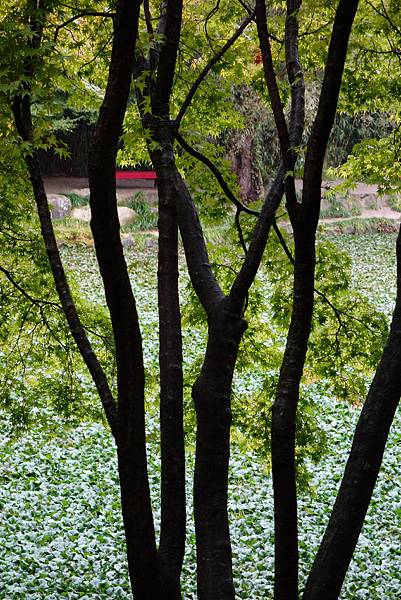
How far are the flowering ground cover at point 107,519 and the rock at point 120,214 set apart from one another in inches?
457

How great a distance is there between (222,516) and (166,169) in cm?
201

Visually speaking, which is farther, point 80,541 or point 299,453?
point 80,541

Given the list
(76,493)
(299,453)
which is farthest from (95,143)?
(76,493)

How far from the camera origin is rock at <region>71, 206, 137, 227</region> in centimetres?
2244

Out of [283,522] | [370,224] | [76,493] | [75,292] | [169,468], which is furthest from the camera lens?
[370,224]

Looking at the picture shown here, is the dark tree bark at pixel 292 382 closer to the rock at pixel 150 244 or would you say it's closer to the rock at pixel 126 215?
the rock at pixel 150 244

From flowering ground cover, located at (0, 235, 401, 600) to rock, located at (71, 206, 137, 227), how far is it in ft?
38.1

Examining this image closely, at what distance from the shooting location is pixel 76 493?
30.8ft

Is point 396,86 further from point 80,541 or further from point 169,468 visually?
point 80,541

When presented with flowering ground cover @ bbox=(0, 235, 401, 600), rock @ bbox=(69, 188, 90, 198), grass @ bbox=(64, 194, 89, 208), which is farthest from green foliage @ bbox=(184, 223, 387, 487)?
rock @ bbox=(69, 188, 90, 198)

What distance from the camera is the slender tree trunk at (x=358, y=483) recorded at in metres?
3.74

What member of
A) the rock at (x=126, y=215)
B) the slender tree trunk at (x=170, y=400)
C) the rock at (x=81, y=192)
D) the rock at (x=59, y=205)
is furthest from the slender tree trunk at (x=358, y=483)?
the rock at (x=81, y=192)

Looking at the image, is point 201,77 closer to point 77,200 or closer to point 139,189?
point 77,200

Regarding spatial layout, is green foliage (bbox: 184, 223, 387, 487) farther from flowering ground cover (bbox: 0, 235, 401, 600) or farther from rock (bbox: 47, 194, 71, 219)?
rock (bbox: 47, 194, 71, 219)
